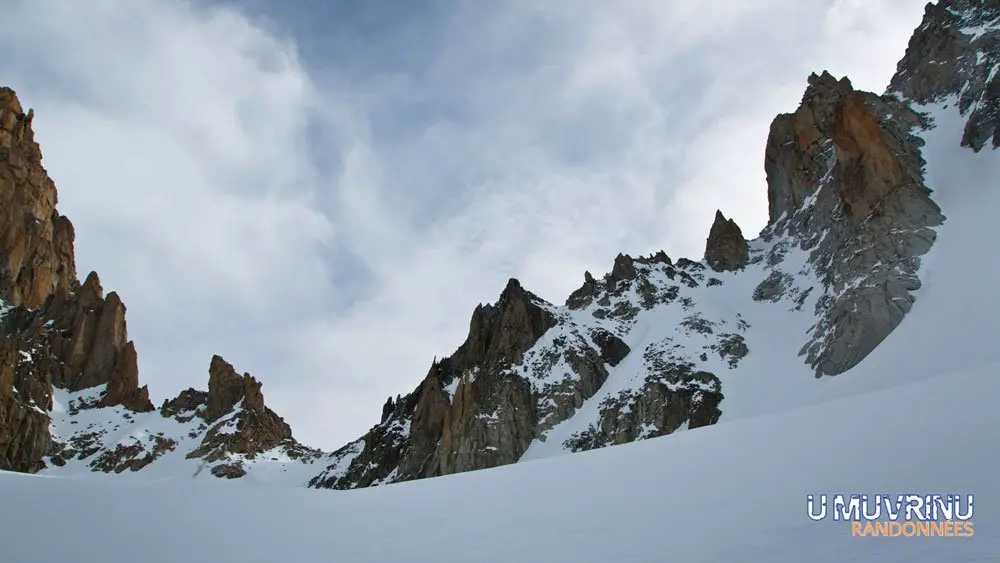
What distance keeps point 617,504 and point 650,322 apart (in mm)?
77943

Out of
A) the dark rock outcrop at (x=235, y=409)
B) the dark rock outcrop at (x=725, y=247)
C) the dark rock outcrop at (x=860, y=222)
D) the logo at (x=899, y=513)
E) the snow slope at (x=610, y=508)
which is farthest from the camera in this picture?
the dark rock outcrop at (x=235, y=409)

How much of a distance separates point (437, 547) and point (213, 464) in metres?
134

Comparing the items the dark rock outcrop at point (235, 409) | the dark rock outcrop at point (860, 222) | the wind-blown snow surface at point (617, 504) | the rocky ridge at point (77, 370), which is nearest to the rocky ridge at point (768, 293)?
the dark rock outcrop at point (860, 222)

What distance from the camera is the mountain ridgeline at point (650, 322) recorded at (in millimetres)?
62125

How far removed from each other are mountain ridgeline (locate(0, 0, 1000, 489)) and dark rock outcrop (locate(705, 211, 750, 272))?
0.30 m

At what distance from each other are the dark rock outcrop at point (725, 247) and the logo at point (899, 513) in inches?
3610

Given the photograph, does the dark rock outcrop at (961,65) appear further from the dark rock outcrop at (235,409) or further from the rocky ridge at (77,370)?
the dark rock outcrop at (235,409)

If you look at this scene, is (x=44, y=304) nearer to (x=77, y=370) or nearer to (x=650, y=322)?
(x=77, y=370)

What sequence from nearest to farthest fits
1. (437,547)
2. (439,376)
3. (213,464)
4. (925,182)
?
1. (437,547)
2. (925,182)
3. (439,376)
4. (213,464)

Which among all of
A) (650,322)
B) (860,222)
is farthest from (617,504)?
(650,322)

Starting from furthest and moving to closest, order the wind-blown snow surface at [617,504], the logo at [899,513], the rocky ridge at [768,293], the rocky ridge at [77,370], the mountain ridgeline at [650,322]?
the rocky ridge at [77,370], the mountain ridgeline at [650,322], the rocky ridge at [768,293], the wind-blown snow surface at [617,504], the logo at [899,513]

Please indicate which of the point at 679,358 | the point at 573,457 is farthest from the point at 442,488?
the point at 679,358

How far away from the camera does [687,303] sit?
8856 centimetres

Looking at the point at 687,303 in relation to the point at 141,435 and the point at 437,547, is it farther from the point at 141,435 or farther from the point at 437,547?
the point at 141,435
